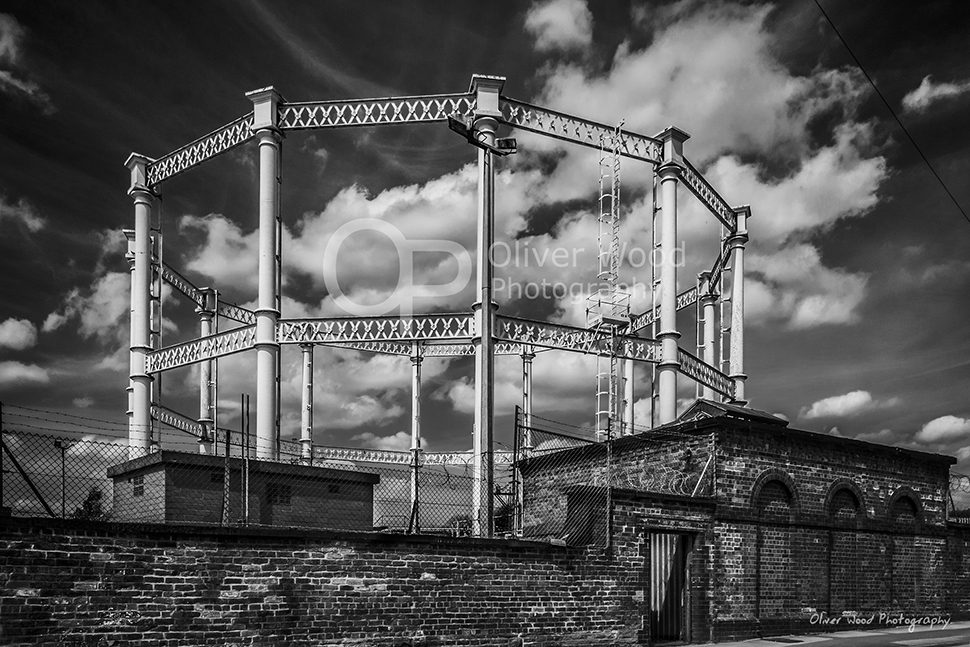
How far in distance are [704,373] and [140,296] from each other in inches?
776

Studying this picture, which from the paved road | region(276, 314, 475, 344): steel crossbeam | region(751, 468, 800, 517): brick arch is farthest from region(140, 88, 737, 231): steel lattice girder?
the paved road

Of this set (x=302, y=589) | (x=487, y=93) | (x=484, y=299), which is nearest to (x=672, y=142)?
(x=487, y=93)

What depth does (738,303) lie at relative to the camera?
101ft

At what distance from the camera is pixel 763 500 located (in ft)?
52.1

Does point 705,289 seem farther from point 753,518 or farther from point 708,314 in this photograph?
point 753,518

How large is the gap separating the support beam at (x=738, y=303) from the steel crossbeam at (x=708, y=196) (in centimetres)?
34

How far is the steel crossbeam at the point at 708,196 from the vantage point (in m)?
26.8

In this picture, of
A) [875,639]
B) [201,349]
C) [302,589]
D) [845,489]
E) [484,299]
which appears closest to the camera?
[302,589]

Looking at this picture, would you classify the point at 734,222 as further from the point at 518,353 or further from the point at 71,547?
the point at 71,547

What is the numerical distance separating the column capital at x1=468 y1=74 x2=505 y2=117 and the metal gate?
1228cm

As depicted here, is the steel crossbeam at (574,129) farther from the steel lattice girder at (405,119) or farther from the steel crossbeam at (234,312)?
the steel crossbeam at (234,312)

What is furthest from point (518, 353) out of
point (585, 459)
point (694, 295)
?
point (585, 459)

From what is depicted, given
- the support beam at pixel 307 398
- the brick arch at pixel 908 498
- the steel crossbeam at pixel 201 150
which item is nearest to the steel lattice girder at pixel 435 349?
the support beam at pixel 307 398

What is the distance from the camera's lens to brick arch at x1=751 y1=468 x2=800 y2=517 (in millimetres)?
15570
